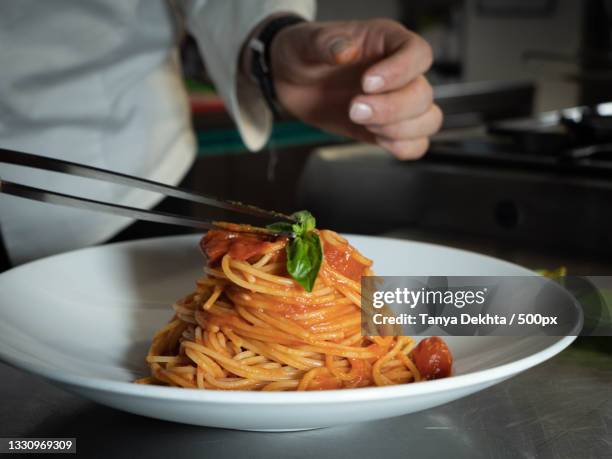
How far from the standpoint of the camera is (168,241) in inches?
35.8

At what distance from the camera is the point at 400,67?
103cm

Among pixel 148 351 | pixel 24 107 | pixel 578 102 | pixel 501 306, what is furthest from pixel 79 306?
pixel 578 102

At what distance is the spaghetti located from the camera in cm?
67

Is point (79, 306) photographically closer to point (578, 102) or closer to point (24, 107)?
point (24, 107)

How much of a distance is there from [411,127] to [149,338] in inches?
20.3

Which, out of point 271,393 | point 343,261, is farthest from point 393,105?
point 271,393

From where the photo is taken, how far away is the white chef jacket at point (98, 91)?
1.24 meters

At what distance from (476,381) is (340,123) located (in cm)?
78

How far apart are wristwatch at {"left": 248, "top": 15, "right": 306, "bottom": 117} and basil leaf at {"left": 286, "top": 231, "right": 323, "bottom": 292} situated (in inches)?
26.0

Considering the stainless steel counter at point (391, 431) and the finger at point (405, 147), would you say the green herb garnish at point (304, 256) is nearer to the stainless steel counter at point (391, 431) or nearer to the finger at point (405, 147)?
the stainless steel counter at point (391, 431)

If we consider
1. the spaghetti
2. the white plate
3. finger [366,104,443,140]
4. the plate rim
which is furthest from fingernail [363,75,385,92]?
the plate rim

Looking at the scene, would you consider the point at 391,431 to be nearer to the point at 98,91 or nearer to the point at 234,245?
the point at 234,245

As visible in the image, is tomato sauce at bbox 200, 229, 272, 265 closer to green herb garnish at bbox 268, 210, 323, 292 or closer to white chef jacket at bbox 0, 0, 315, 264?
green herb garnish at bbox 268, 210, 323, 292

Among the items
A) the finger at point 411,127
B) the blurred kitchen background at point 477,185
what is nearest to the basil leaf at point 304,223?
the finger at point 411,127
